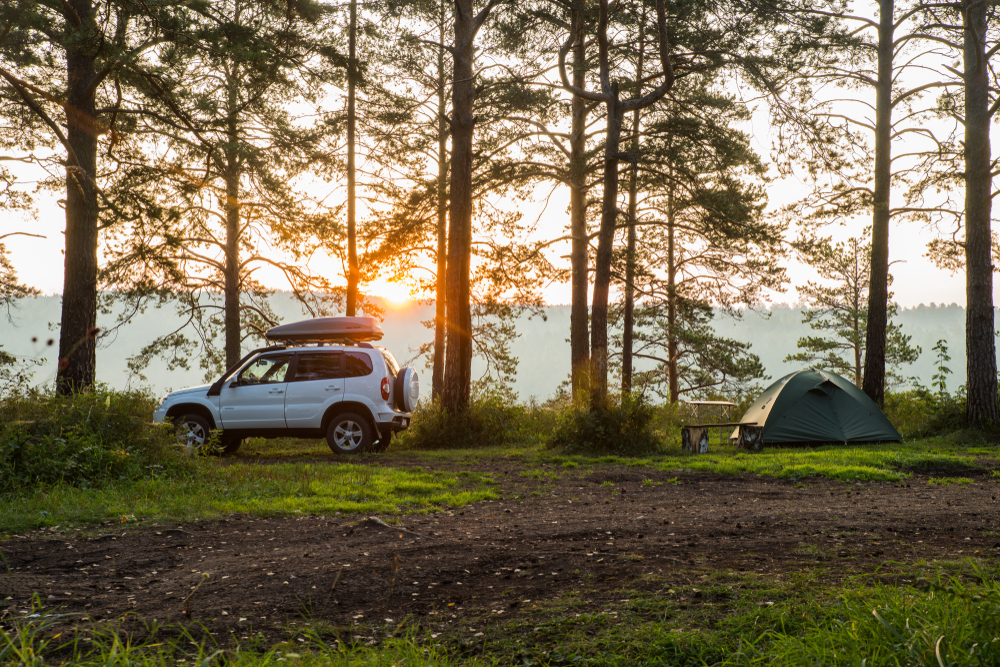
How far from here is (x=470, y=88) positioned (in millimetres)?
14609

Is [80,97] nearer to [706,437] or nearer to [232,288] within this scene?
[232,288]

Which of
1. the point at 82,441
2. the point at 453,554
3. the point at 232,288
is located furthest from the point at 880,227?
the point at 232,288

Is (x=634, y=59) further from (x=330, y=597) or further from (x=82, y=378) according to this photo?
(x=330, y=597)

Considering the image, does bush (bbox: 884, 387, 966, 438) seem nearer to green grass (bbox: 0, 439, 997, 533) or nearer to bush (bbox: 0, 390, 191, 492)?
green grass (bbox: 0, 439, 997, 533)

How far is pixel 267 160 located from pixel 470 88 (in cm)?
473

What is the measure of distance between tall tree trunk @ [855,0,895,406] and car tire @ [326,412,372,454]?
11401 mm

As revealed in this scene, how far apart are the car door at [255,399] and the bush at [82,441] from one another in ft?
10.5

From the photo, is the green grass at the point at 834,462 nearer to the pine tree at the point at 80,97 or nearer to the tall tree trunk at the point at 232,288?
the pine tree at the point at 80,97

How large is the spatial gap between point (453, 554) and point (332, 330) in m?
8.22

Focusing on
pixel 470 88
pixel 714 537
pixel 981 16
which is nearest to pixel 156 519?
pixel 714 537

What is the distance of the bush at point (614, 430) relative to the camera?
1188cm

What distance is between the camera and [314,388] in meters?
12.0

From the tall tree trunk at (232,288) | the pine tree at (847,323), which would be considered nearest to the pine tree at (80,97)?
the tall tree trunk at (232,288)

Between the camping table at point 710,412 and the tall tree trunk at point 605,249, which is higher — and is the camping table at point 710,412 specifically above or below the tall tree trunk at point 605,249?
below
